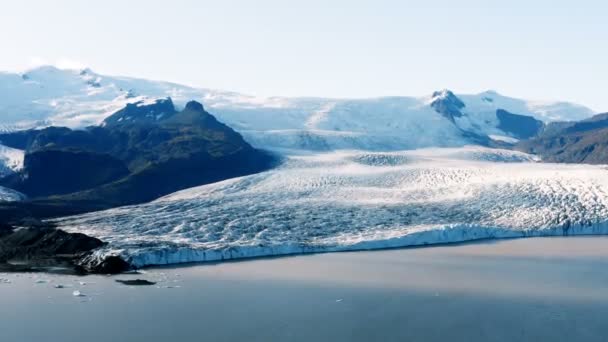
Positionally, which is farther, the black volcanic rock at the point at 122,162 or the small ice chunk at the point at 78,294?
the black volcanic rock at the point at 122,162

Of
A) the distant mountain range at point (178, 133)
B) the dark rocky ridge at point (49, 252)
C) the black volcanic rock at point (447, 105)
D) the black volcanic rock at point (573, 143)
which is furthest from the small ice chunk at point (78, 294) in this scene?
the black volcanic rock at point (447, 105)

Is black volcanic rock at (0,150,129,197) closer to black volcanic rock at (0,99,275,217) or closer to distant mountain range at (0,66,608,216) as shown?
black volcanic rock at (0,99,275,217)

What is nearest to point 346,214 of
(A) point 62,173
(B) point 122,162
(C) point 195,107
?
(B) point 122,162

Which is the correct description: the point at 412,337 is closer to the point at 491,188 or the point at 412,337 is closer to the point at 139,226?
the point at 139,226

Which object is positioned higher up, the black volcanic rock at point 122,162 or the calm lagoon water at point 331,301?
the black volcanic rock at point 122,162

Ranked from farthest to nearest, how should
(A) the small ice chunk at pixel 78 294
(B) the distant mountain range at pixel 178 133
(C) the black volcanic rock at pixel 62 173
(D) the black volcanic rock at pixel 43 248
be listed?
(B) the distant mountain range at pixel 178 133 → (C) the black volcanic rock at pixel 62 173 → (D) the black volcanic rock at pixel 43 248 → (A) the small ice chunk at pixel 78 294

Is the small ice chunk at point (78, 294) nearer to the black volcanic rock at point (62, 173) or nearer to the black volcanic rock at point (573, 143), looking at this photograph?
the black volcanic rock at point (62, 173)

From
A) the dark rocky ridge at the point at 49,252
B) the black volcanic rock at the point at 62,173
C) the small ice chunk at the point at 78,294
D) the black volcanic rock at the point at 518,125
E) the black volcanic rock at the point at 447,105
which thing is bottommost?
the small ice chunk at the point at 78,294
